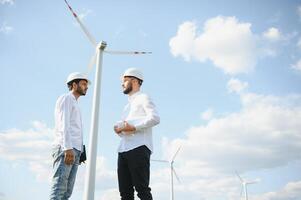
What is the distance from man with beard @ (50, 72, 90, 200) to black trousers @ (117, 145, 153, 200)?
34.7 inches

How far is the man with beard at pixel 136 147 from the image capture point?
556 centimetres

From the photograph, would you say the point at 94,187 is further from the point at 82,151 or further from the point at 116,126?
the point at 116,126

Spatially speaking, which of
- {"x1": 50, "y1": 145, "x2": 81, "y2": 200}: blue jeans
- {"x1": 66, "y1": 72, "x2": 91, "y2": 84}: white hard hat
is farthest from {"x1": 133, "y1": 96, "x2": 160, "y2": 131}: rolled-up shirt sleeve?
{"x1": 66, "y1": 72, "x2": 91, "y2": 84}: white hard hat

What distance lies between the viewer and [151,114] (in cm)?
592

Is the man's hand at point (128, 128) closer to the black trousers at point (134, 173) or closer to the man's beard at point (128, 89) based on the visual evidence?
the black trousers at point (134, 173)

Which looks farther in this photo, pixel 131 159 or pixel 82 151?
pixel 82 151

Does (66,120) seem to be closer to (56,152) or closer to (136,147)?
(56,152)

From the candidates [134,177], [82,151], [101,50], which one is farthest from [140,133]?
[101,50]

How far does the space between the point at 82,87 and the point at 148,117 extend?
1.75 meters

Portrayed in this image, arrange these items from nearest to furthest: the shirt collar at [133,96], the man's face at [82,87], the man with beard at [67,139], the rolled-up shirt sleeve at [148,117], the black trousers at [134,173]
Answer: the black trousers at [134,173]
the man with beard at [67,139]
the rolled-up shirt sleeve at [148,117]
the shirt collar at [133,96]
the man's face at [82,87]

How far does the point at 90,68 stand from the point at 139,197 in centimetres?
832

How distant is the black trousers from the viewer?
5516 mm

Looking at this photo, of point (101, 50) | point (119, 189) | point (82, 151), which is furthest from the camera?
point (101, 50)

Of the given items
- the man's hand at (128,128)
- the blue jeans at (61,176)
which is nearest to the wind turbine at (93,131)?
the blue jeans at (61,176)
